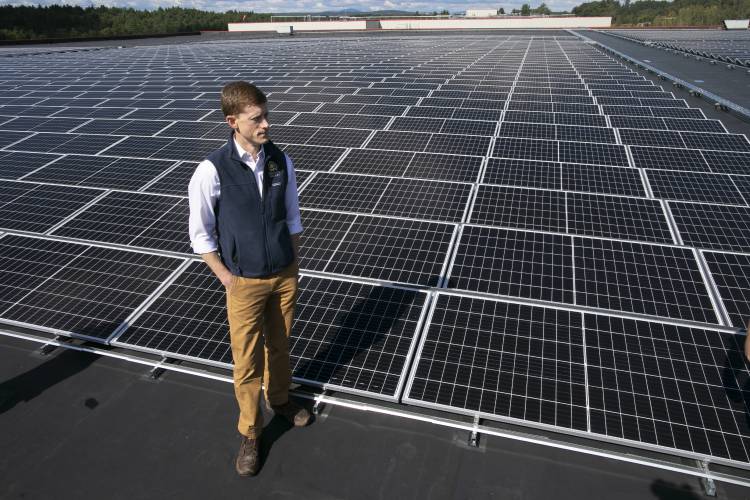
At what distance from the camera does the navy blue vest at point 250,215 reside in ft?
11.5

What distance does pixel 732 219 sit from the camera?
745cm

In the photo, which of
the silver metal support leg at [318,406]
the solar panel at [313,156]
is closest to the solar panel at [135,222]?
the solar panel at [313,156]

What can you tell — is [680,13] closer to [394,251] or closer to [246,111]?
[394,251]

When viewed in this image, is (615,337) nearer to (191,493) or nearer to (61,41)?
(191,493)

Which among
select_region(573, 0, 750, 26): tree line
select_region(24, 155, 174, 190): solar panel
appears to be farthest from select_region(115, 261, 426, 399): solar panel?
select_region(573, 0, 750, 26): tree line

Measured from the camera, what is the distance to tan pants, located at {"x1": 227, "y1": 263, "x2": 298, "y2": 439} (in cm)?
380

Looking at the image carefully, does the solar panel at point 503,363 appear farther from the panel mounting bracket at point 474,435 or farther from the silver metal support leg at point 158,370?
the silver metal support leg at point 158,370

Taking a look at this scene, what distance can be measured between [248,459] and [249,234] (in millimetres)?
2058

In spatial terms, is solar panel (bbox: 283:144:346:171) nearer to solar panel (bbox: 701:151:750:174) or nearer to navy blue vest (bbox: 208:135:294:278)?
navy blue vest (bbox: 208:135:294:278)

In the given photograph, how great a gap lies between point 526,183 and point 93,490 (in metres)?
8.47

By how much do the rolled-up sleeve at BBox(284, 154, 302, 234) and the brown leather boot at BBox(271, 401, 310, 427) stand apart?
6.02 ft

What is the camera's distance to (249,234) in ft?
12.0

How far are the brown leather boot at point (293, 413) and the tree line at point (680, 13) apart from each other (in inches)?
4036

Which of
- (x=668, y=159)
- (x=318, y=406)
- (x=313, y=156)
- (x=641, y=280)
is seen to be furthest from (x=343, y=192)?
(x=668, y=159)
